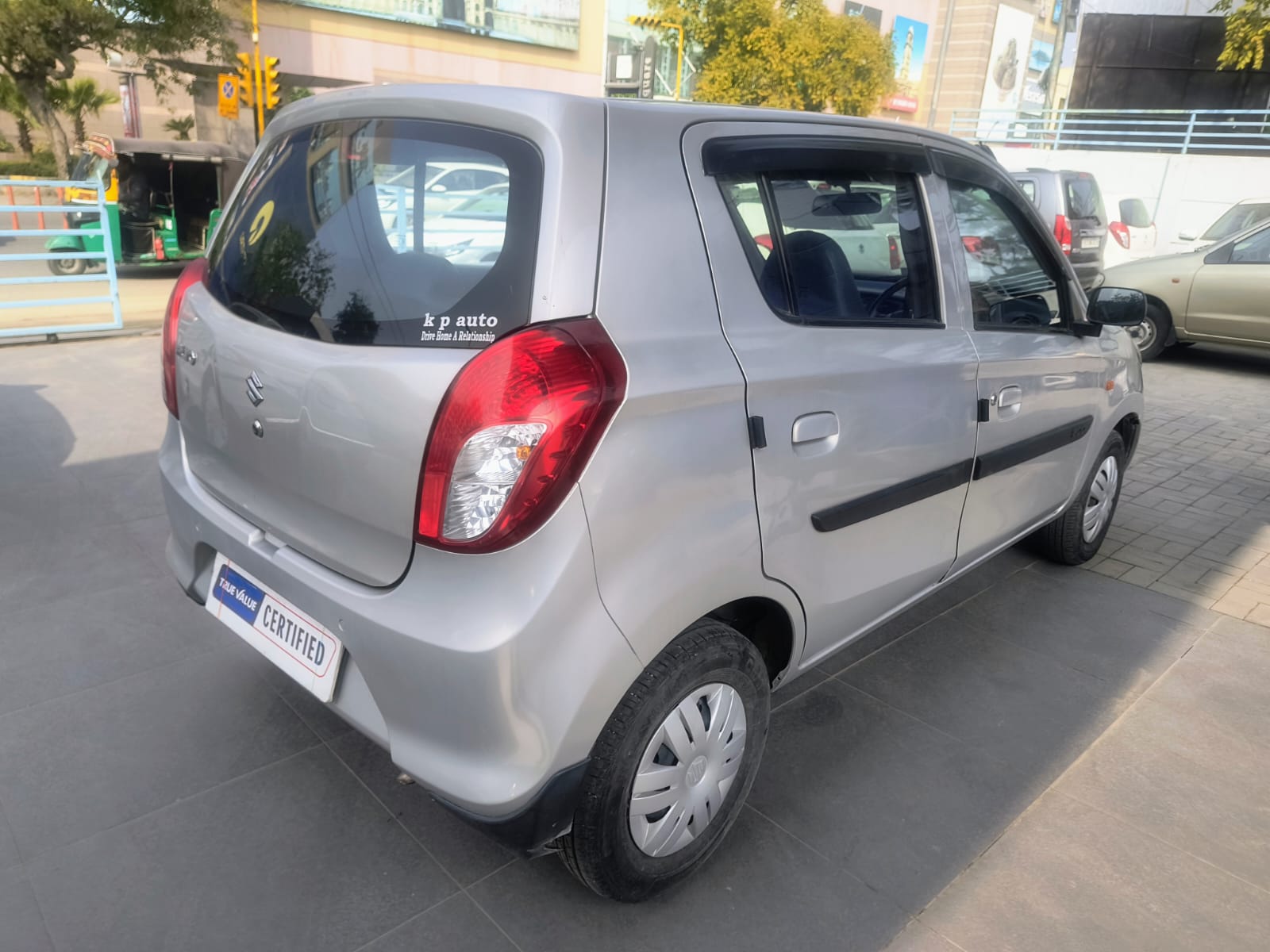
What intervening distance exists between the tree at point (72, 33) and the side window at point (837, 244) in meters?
18.8

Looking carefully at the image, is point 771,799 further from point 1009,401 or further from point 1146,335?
point 1146,335

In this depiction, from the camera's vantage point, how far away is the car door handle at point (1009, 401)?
2969mm

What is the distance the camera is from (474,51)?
1368 inches

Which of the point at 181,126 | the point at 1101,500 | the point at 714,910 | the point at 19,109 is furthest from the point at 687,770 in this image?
the point at 181,126

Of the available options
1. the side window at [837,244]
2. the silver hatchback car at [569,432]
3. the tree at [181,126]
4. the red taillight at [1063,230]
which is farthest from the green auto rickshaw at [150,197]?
the tree at [181,126]

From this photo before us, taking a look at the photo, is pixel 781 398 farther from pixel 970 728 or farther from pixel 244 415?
pixel 970 728

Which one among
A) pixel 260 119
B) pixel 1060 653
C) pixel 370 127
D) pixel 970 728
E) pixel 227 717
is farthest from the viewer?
pixel 260 119

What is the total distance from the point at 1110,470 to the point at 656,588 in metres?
3.13

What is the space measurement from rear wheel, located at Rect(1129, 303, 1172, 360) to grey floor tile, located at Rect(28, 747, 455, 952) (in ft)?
30.8

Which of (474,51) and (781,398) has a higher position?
(474,51)

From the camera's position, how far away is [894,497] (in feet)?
8.38

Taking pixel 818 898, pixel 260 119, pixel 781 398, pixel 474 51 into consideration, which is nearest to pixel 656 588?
pixel 781 398

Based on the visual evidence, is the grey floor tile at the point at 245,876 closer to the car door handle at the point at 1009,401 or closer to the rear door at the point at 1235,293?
the car door handle at the point at 1009,401

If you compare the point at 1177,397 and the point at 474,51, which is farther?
the point at 474,51
